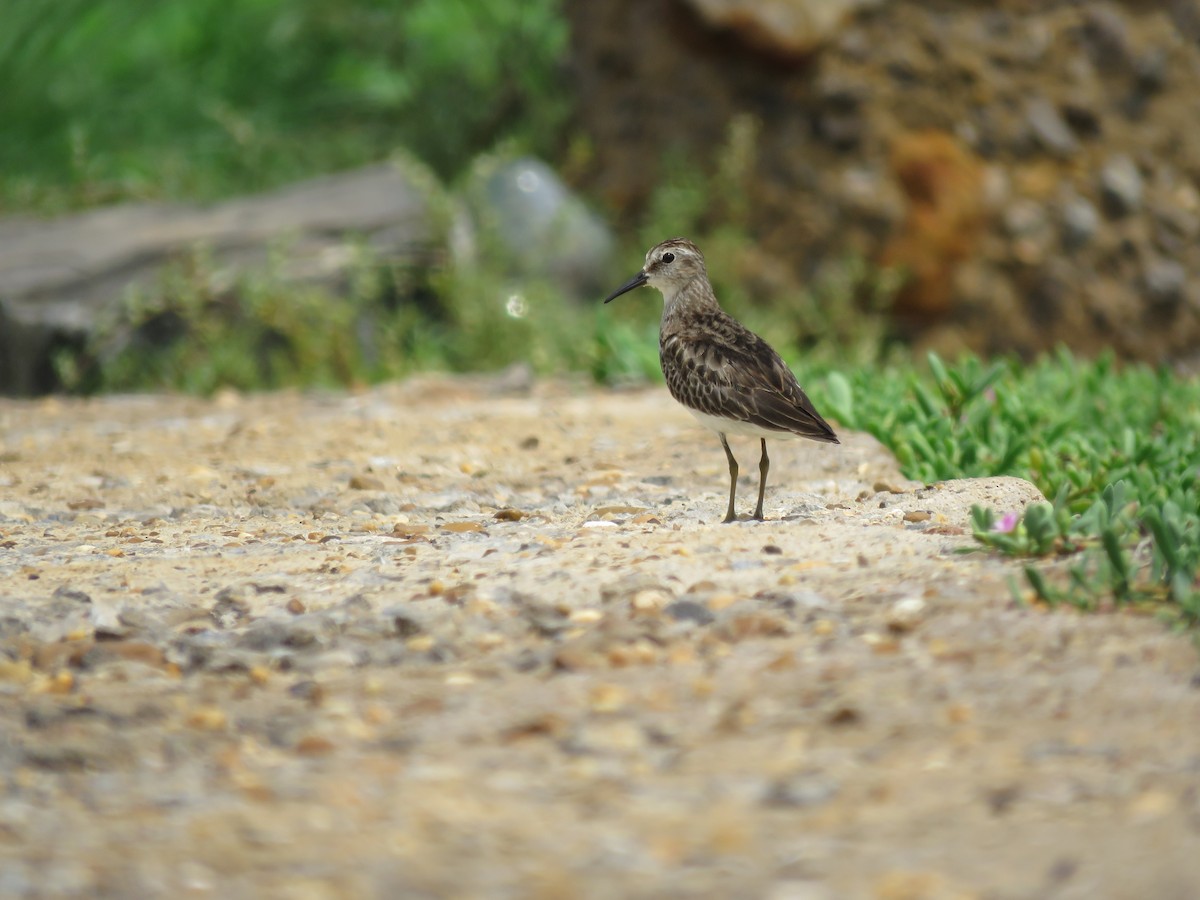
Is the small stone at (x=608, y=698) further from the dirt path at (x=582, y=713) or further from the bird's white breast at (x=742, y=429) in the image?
the bird's white breast at (x=742, y=429)

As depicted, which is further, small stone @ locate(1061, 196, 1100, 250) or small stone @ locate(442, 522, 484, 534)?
small stone @ locate(1061, 196, 1100, 250)

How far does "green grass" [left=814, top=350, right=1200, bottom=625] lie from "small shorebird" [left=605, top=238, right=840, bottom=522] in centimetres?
74

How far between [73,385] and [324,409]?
201cm

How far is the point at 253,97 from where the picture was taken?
1163cm

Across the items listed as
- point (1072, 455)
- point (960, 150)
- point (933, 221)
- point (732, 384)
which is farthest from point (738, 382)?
point (960, 150)

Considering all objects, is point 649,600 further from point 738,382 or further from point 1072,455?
point 1072,455

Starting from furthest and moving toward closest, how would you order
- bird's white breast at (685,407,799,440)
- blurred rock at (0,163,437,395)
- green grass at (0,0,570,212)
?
green grass at (0,0,570,212) → blurred rock at (0,163,437,395) → bird's white breast at (685,407,799,440)

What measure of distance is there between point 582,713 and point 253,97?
367 inches

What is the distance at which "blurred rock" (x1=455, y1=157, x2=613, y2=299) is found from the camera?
9062 mm

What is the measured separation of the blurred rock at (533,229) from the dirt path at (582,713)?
4116 mm

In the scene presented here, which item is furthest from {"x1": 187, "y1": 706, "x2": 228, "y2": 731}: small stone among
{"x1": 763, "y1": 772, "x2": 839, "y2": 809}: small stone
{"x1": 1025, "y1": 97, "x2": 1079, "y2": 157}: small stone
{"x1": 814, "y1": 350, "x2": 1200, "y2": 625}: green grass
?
{"x1": 1025, "y1": 97, "x2": 1079, "y2": 157}: small stone

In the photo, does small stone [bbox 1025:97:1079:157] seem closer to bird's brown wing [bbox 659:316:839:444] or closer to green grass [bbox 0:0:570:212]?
green grass [bbox 0:0:570:212]

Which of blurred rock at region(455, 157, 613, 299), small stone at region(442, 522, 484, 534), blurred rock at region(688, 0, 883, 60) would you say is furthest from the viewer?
blurred rock at region(688, 0, 883, 60)

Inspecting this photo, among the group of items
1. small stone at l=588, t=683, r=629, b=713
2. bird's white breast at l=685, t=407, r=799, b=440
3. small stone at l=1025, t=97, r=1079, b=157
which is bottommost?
small stone at l=588, t=683, r=629, b=713
